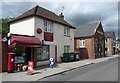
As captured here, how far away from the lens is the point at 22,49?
1725 centimetres

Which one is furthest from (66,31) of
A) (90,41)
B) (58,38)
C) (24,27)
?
(90,41)

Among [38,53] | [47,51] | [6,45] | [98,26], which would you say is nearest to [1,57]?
[6,45]

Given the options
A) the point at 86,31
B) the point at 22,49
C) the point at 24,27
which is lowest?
the point at 22,49

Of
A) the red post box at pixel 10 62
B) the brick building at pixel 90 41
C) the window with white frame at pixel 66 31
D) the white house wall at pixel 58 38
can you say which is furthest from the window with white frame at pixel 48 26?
the brick building at pixel 90 41

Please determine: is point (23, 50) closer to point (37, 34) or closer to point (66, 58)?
point (37, 34)

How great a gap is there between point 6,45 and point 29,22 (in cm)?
575

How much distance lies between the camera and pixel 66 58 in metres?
24.7

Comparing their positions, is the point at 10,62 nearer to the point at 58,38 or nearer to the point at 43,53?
the point at 43,53

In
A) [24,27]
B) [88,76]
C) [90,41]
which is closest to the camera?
[88,76]

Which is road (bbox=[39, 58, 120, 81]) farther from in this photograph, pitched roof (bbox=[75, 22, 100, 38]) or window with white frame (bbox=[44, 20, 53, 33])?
pitched roof (bbox=[75, 22, 100, 38])

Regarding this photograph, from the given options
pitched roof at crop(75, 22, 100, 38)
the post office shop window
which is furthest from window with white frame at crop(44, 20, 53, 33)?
pitched roof at crop(75, 22, 100, 38)

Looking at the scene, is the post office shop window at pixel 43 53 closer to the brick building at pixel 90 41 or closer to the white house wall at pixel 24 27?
the white house wall at pixel 24 27

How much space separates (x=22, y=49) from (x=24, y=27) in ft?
14.2

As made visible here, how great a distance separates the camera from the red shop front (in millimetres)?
14805
